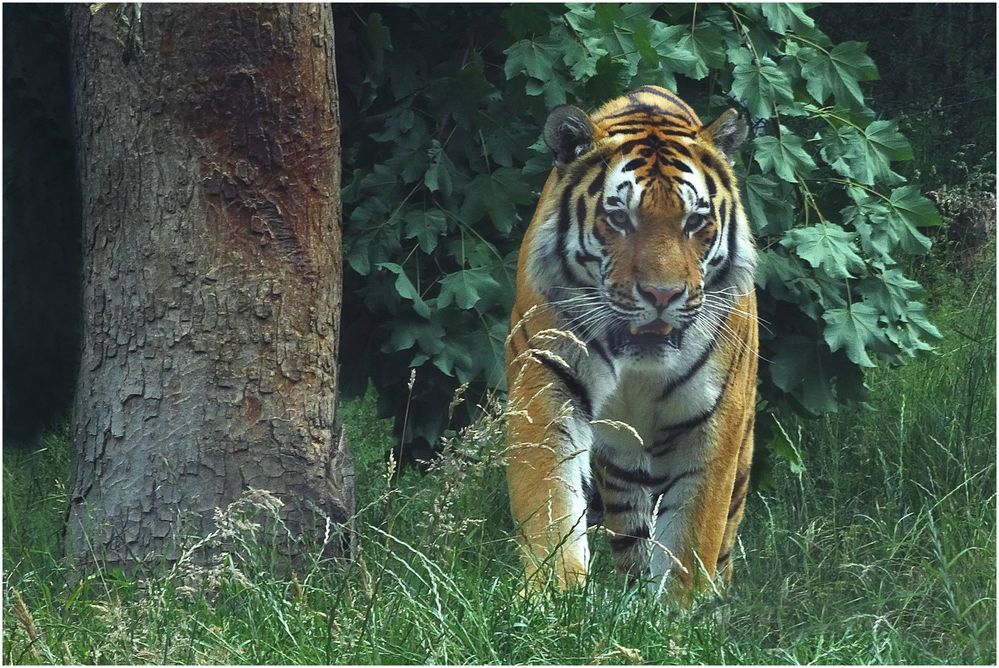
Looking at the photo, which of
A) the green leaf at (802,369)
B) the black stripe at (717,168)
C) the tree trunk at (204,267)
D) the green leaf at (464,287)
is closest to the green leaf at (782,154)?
the black stripe at (717,168)

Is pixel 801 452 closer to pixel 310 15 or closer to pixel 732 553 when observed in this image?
pixel 732 553

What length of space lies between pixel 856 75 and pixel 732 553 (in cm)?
189

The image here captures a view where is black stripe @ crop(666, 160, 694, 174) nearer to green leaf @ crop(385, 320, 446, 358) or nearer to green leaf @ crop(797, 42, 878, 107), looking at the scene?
green leaf @ crop(797, 42, 878, 107)

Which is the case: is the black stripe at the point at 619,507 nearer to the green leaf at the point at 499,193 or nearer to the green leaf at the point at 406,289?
the green leaf at the point at 406,289

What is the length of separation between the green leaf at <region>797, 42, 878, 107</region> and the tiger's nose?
1246 mm

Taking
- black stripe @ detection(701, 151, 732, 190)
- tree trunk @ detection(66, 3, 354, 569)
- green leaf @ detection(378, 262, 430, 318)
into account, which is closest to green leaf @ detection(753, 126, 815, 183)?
black stripe @ detection(701, 151, 732, 190)

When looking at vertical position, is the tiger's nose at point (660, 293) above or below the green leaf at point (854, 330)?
above

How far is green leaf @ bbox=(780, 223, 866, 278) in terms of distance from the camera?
4695 millimetres

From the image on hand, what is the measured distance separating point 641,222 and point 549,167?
0.64m

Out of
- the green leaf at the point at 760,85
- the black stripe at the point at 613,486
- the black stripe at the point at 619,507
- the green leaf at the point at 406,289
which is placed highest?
the green leaf at the point at 760,85

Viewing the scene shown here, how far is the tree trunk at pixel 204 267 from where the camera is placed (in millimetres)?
3688

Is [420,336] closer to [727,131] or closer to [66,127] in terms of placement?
[727,131]

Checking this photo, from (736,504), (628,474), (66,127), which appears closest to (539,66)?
(628,474)

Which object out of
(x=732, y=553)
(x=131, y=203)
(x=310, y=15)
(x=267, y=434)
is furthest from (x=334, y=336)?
(x=732, y=553)
